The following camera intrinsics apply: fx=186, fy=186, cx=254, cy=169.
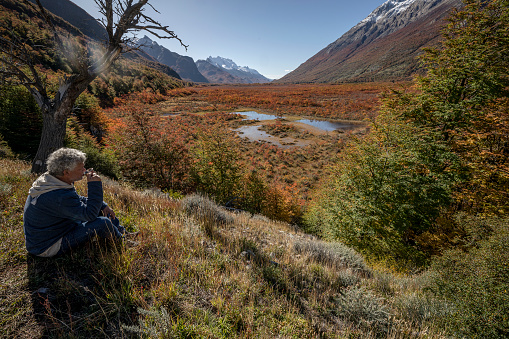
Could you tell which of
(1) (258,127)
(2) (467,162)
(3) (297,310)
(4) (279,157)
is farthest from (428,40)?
(3) (297,310)

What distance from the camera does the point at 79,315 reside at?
1972 mm

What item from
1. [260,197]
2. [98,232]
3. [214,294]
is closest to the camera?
[214,294]

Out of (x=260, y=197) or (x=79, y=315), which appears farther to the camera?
(x=260, y=197)

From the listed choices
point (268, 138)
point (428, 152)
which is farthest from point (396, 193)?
point (268, 138)

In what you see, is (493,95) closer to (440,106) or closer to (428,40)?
(440,106)

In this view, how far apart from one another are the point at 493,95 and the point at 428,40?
700 feet

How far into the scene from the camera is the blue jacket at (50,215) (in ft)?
7.36

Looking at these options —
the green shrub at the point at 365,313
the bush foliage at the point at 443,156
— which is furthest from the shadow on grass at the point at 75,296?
the bush foliage at the point at 443,156

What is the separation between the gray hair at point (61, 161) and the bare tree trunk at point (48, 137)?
438 cm

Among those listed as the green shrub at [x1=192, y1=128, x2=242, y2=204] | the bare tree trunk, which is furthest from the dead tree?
the green shrub at [x1=192, y1=128, x2=242, y2=204]

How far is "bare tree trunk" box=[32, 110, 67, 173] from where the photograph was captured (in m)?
5.38

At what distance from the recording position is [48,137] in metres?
5.42

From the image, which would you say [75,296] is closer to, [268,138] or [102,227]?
[102,227]

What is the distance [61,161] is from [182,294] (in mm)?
2278
